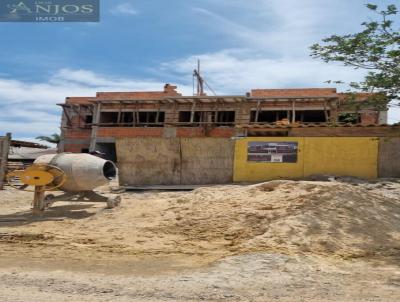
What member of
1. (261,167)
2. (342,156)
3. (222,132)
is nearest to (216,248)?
(261,167)

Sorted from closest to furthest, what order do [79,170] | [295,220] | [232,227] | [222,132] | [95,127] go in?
[295,220] < [232,227] < [79,170] < [222,132] < [95,127]

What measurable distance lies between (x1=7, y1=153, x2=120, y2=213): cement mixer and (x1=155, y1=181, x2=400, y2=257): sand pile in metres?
2.73

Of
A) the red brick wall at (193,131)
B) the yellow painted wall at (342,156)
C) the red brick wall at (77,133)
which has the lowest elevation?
the yellow painted wall at (342,156)

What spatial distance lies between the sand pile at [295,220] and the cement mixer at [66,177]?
8.96ft

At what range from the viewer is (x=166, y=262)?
324 inches

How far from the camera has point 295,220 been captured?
978 cm

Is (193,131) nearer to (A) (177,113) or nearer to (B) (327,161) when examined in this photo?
(A) (177,113)

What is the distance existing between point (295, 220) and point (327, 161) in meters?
9.33

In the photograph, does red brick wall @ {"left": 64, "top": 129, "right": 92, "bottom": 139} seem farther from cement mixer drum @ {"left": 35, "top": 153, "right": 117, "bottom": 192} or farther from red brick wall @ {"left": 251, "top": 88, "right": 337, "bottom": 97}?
cement mixer drum @ {"left": 35, "top": 153, "right": 117, "bottom": 192}

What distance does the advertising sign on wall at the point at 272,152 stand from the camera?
18.7 metres

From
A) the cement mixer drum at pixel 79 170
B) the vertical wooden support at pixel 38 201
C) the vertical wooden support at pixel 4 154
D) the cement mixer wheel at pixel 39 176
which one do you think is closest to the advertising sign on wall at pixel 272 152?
the cement mixer drum at pixel 79 170

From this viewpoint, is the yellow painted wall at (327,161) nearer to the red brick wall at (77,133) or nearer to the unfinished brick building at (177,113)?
the unfinished brick building at (177,113)

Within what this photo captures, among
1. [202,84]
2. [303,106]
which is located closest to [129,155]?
[303,106]

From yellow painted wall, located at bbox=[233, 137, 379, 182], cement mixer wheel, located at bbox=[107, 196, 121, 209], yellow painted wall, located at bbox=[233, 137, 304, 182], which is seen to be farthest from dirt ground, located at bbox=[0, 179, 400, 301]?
yellow painted wall, located at bbox=[233, 137, 379, 182]
